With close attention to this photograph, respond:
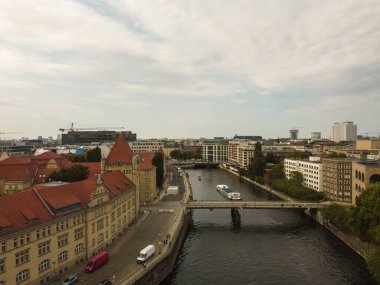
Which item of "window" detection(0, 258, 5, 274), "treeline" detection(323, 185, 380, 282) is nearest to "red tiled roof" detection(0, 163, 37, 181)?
"window" detection(0, 258, 5, 274)

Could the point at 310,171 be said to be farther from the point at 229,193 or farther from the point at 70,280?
the point at 70,280

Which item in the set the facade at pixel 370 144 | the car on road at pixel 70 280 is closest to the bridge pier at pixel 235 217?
the car on road at pixel 70 280

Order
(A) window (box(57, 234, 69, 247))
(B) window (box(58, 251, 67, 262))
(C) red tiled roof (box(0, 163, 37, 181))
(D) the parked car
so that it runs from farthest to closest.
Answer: (C) red tiled roof (box(0, 163, 37, 181)) < (D) the parked car < (A) window (box(57, 234, 69, 247)) < (B) window (box(58, 251, 67, 262))

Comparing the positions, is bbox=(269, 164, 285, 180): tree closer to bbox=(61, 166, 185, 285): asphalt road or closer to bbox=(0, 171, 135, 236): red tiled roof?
bbox=(61, 166, 185, 285): asphalt road

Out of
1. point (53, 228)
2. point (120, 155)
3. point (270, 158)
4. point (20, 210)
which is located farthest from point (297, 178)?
point (20, 210)

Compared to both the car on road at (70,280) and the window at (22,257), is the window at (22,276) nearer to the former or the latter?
the window at (22,257)

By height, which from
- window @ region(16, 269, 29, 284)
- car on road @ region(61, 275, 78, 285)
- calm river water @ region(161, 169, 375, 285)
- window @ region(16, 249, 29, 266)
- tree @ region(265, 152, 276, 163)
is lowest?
calm river water @ region(161, 169, 375, 285)

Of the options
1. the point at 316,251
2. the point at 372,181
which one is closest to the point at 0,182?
the point at 316,251
